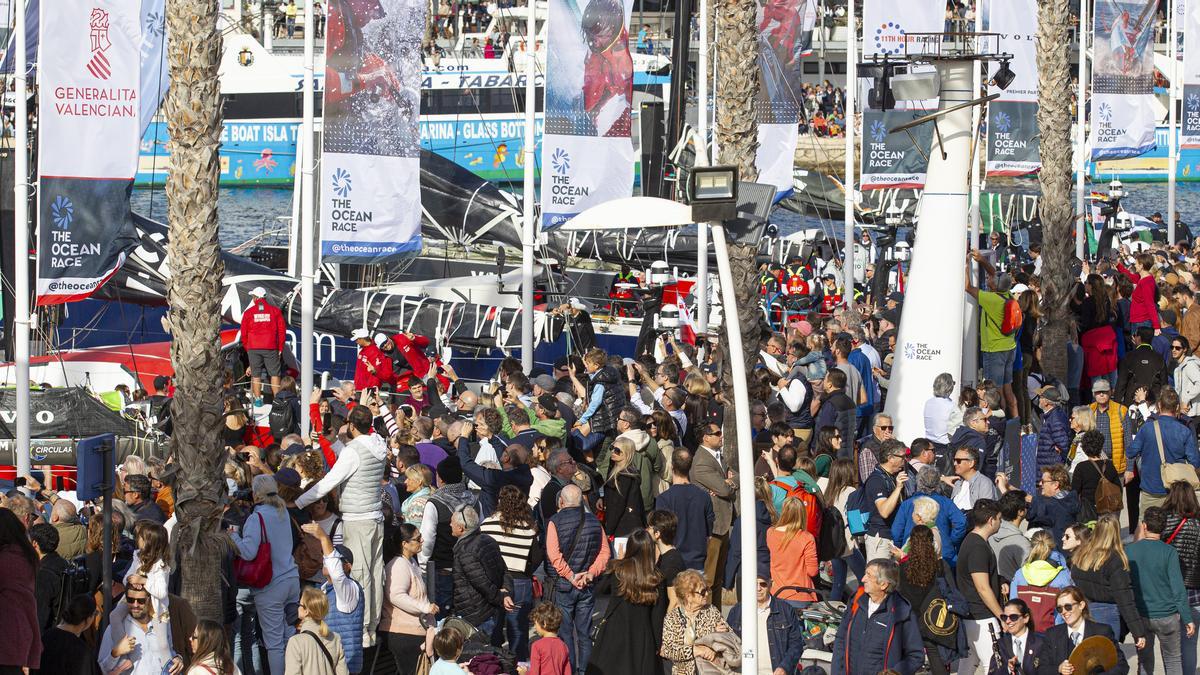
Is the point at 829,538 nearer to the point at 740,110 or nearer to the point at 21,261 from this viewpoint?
the point at 740,110

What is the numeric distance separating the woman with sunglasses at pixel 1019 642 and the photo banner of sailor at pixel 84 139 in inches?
314

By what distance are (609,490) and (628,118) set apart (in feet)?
25.4

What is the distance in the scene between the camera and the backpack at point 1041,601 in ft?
34.1

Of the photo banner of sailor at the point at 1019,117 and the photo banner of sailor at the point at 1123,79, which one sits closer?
the photo banner of sailor at the point at 1019,117

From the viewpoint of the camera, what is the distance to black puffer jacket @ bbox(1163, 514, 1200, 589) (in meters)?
11.2

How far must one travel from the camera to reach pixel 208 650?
8641mm

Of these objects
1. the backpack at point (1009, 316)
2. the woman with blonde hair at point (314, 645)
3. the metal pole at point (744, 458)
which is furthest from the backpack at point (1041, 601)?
the backpack at point (1009, 316)

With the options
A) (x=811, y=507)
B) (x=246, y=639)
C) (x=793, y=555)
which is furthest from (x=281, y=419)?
(x=793, y=555)

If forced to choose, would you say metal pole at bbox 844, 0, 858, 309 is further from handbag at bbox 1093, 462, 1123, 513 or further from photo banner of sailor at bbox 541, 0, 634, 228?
handbag at bbox 1093, 462, 1123, 513

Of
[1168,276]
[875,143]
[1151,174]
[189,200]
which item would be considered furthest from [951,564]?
[1151,174]

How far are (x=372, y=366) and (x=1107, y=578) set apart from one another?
9.26m

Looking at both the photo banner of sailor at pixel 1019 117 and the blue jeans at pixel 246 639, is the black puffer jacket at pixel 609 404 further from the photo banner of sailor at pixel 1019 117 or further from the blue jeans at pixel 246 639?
the photo banner of sailor at pixel 1019 117

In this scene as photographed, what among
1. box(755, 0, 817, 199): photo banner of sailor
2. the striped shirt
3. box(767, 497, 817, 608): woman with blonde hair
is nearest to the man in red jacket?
box(755, 0, 817, 199): photo banner of sailor

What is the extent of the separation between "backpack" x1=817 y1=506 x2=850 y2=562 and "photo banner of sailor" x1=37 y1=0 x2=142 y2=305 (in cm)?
617
